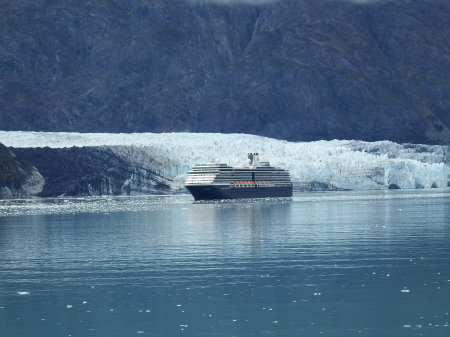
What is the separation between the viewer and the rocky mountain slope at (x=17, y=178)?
156m

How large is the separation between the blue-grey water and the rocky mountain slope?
7737 cm

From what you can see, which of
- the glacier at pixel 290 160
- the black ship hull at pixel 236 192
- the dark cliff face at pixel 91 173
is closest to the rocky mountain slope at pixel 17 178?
the dark cliff face at pixel 91 173

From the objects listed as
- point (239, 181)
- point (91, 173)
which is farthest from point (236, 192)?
point (91, 173)

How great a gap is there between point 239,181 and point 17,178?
3156 centimetres

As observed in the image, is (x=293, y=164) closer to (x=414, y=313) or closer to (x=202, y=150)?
(x=202, y=150)

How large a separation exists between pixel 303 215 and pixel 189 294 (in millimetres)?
52350

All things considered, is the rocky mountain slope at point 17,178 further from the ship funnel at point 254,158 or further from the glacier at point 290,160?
the ship funnel at point 254,158

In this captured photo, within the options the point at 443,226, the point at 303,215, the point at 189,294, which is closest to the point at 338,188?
the point at 303,215

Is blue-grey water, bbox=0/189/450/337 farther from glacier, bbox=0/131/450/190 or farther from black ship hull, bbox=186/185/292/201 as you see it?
glacier, bbox=0/131/450/190

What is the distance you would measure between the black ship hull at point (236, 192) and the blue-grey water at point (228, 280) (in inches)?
2837

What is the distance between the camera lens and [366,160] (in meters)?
175

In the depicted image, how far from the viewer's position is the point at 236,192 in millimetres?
158375

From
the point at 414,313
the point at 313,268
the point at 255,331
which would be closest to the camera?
the point at 255,331

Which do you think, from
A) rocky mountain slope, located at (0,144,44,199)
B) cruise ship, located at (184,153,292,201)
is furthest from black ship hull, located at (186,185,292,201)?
rocky mountain slope, located at (0,144,44,199)
